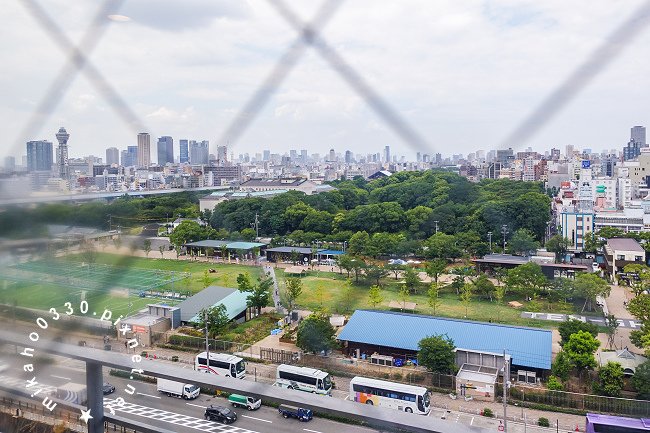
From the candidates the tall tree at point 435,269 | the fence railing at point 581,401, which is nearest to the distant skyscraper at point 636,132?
the fence railing at point 581,401

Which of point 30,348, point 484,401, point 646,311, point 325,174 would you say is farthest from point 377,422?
point 325,174

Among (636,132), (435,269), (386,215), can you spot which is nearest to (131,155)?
(636,132)

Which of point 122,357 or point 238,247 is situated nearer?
point 122,357

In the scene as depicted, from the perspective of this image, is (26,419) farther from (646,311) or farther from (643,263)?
(643,263)

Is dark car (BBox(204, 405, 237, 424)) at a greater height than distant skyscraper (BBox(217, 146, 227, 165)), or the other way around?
distant skyscraper (BBox(217, 146, 227, 165))

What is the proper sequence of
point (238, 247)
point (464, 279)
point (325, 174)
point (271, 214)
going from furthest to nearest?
point (325, 174) < point (271, 214) < point (238, 247) < point (464, 279)

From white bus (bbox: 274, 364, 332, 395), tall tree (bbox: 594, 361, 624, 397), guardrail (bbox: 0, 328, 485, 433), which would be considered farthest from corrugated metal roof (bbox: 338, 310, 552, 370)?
guardrail (bbox: 0, 328, 485, 433)

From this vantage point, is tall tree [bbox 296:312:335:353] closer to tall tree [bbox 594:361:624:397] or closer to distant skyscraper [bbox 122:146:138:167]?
tall tree [bbox 594:361:624:397]

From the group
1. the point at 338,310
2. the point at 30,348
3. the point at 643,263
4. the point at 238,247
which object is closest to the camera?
the point at 30,348
